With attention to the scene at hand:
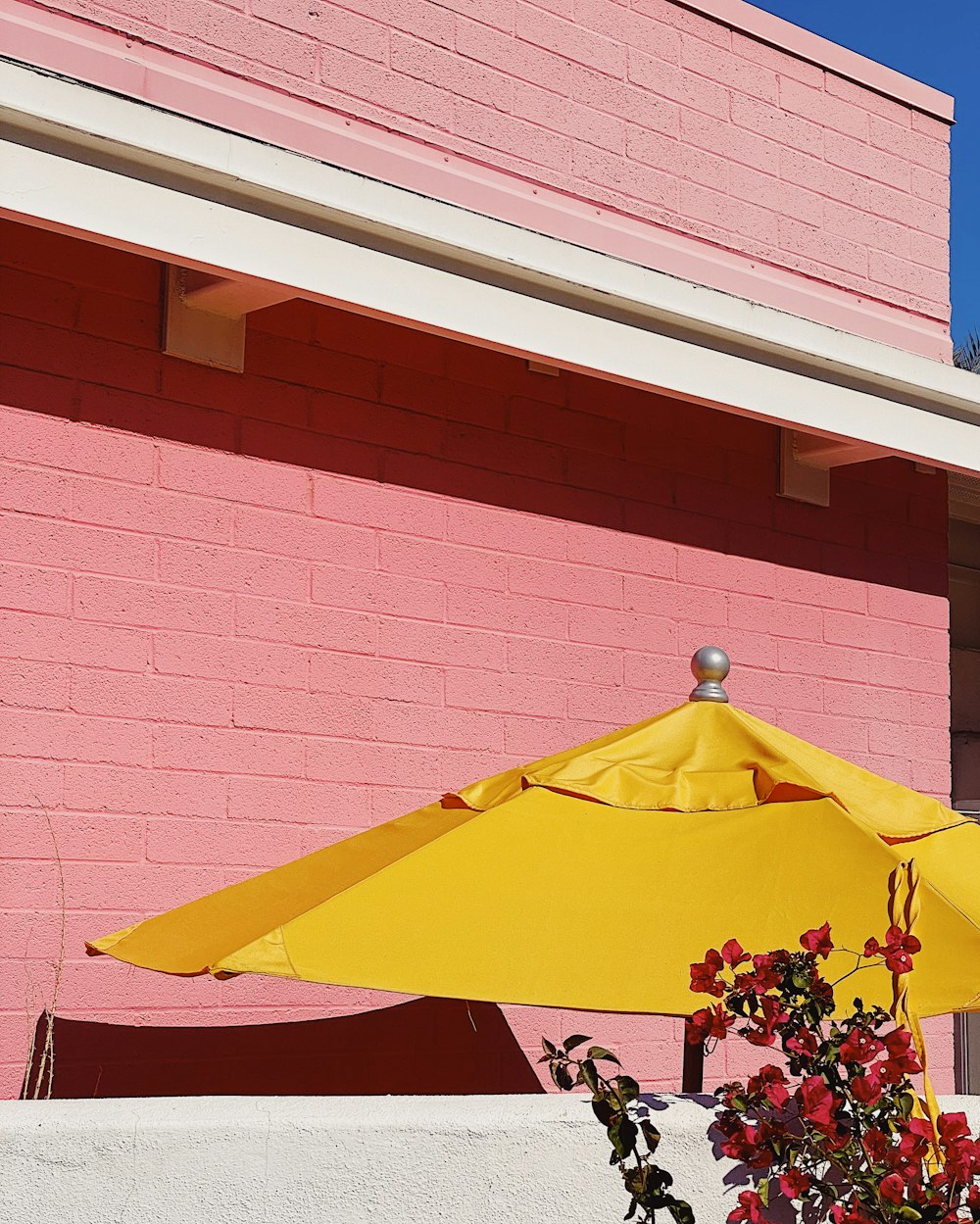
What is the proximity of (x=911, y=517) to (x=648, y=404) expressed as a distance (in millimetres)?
1624

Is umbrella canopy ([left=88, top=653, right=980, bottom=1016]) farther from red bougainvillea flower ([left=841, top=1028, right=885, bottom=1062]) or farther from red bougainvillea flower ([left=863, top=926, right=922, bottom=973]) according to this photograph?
red bougainvillea flower ([left=841, top=1028, right=885, bottom=1062])

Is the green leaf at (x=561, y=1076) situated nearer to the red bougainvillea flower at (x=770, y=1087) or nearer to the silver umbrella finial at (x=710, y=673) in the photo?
the red bougainvillea flower at (x=770, y=1087)

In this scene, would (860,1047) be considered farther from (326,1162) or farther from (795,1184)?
(326,1162)

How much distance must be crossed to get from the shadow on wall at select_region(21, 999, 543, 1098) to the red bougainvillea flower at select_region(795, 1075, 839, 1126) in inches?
85.5

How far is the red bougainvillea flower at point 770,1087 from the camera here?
8.69 ft

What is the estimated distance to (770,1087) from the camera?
2666mm

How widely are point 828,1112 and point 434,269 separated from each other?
3132mm

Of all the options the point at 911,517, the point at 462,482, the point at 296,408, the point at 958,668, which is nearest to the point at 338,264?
the point at 296,408

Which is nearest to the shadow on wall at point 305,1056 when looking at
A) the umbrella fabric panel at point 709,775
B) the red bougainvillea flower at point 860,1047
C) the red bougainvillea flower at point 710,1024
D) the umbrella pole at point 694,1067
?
the umbrella pole at point 694,1067

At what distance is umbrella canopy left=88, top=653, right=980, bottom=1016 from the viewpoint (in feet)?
10.2

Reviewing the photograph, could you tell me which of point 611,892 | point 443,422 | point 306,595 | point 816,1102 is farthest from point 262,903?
point 443,422

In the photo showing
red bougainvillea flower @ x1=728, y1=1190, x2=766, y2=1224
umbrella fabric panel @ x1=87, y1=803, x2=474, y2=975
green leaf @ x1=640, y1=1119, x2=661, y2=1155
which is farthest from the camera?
A: umbrella fabric panel @ x1=87, y1=803, x2=474, y2=975

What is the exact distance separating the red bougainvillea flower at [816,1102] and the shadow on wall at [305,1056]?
2171mm

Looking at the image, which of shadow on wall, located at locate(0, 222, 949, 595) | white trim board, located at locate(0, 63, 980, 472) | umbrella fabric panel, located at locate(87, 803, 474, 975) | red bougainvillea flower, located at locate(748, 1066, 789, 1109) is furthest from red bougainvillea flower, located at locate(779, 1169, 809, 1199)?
shadow on wall, located at locate(0, 222, 949, 595)
